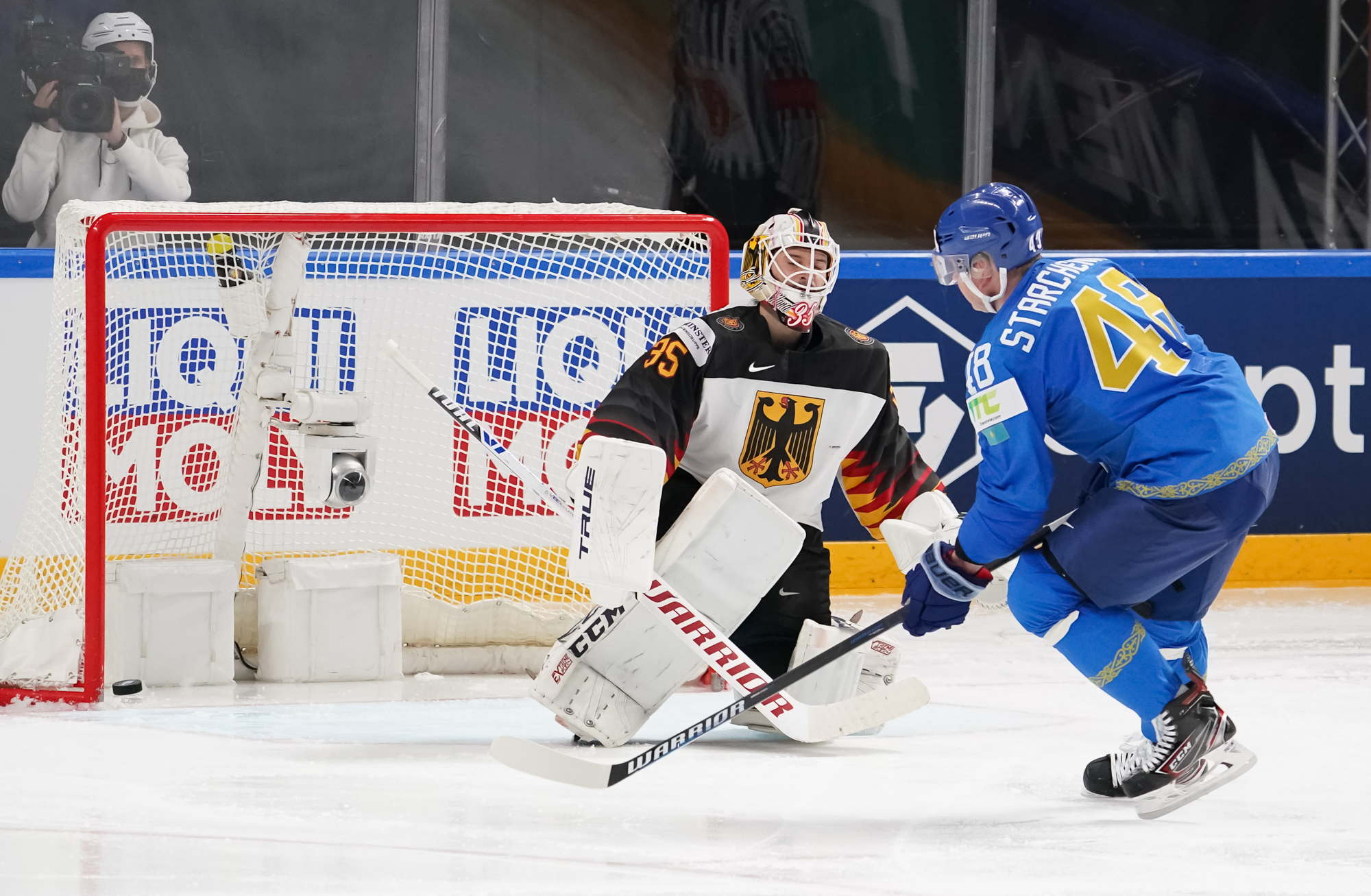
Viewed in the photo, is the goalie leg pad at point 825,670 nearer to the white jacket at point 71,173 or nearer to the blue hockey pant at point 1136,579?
the blue hockey pant at point 1136,579

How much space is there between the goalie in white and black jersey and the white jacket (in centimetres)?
253

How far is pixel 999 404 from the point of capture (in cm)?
254

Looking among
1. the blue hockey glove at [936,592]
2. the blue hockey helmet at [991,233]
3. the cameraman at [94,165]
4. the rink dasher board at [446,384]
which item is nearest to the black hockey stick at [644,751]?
the blue hockey glove at [936,592]

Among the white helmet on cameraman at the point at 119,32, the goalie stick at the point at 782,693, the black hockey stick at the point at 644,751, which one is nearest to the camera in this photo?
the black hockey stick at the point at 644,751

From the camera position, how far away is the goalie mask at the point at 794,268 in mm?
3207

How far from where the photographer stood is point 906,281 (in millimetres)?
4852

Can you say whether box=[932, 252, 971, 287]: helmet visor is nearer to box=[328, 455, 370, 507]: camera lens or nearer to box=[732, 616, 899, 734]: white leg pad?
box=[732, 616, 899, 734]: white leg pad

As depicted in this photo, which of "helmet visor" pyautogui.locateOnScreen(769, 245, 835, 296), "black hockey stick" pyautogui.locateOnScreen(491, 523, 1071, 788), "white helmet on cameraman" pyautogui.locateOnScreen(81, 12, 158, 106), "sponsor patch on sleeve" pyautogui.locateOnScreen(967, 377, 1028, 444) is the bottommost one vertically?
"black hockey stick" pyautogui.locateOnScreen(491, 523, 1071, 788)

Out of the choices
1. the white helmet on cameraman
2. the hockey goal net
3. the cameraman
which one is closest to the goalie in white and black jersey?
the hockey goal net

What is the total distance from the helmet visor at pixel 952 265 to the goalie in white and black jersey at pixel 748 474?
47 cm

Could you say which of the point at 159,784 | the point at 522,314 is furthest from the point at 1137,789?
the point at 522,314

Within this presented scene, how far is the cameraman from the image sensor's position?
5.11 metres

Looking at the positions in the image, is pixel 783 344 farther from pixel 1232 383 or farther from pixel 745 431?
pixel 1232 383

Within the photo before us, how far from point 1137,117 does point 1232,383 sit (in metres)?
4.81
